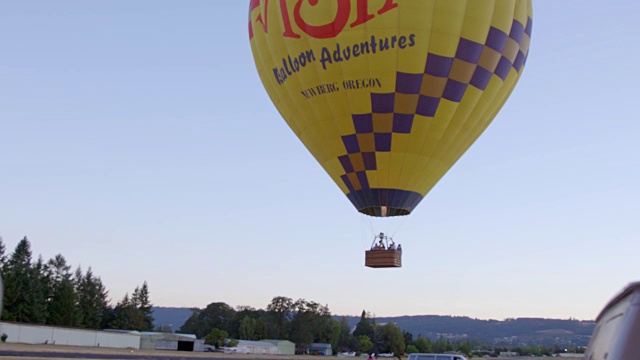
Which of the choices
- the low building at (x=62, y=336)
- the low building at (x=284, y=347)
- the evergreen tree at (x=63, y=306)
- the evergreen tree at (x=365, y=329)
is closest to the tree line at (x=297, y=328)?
the evergreen tree at (x=365, y=329)

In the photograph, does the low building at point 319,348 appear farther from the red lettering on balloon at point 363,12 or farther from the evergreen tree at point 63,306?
the red lettering on balloon at point 363,12

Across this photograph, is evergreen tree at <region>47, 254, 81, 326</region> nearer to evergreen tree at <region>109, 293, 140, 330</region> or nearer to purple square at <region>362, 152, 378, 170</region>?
evergreen tree at <region>109, 293, 140, 330</region>

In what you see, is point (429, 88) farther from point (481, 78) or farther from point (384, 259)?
point (384, 259)

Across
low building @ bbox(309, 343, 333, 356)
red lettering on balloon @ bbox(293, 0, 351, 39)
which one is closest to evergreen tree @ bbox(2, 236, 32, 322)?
low building @ bbox(309, 343, 333, 356)

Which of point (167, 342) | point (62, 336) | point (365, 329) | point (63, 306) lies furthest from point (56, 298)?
point (365, 329)

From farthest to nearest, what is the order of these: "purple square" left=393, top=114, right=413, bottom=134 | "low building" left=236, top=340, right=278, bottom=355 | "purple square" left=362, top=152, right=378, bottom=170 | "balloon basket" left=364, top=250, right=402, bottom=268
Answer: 1. "low building" left=236, top=340, right=278, bottom=355
2. "balloon basket" left=364, top=250, right=402, bottom=268
3. "purple square" left=362, top=152, right=378, bottom=170
4. "purple square" left=393, top=114, right=413, bottom=134

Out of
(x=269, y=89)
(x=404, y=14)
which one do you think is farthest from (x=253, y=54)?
(x=404, y=14)
